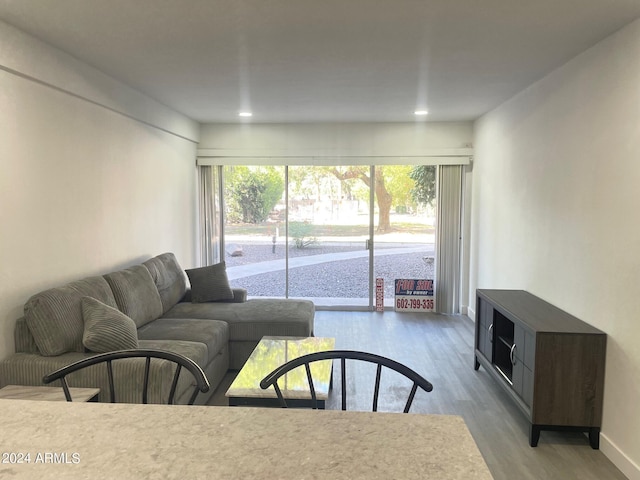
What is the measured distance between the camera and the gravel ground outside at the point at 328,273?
6.45m

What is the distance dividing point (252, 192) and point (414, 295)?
2699 millimetres

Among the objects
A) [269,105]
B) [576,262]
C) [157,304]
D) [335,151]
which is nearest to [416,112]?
[335,151]

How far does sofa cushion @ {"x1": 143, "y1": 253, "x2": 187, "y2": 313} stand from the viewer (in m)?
4.37

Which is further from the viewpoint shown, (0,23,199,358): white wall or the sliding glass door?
the sliding glass door

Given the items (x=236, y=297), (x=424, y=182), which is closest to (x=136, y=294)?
(x=236, y=297)

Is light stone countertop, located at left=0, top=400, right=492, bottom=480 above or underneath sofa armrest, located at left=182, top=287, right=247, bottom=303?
above

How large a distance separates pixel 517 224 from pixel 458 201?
187 cm

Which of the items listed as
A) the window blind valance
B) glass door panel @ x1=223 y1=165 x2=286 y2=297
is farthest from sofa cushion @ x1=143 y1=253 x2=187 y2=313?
the window blind valance

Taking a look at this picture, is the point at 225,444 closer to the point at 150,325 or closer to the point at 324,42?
the point at 324,42

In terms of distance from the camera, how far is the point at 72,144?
3424 mm

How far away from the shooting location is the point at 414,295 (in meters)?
6.31

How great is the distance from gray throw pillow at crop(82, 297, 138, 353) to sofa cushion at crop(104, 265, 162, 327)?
1.90ft

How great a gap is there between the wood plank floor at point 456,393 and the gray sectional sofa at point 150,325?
1.54 ft

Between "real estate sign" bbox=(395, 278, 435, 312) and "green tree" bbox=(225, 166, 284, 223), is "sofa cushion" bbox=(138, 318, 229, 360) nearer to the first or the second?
"green tree" bbox=(225, 166, 284, 223)
